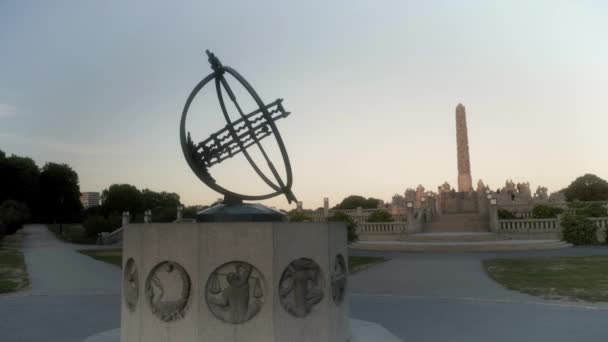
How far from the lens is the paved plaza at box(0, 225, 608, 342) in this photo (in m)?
9.09

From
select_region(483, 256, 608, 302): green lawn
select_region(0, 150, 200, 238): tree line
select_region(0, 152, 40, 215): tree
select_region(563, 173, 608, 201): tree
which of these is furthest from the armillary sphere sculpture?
select_region(563, 173, 608, 201): tree

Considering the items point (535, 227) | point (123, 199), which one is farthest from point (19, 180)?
point (535, 227)

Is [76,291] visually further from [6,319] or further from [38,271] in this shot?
[38,271]

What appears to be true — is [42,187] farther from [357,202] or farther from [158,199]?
[357,202]

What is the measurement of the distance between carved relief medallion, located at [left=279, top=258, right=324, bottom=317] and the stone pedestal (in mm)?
14

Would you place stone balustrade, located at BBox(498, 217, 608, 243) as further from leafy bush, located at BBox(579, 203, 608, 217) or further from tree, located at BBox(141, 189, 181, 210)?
tree, located at BBox(141, 189, 181, 210)

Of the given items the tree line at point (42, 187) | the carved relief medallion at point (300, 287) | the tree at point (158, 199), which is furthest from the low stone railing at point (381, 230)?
the tree at point (158, 199)

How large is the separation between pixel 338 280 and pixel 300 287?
3.20ft

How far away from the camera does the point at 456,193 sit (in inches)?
2179

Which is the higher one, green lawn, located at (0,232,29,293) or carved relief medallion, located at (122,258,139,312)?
carved relief medallion, located at (122,258,139,312)

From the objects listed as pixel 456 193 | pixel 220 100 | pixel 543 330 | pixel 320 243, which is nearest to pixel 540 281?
pixel 543 330

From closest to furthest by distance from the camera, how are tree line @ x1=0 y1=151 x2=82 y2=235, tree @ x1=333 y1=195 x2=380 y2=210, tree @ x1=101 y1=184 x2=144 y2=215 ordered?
tree line @ x1=0 y1=151 x2=82 y2=235, tree @ x1=101 y1=184 x2=144 y2=215, tree @ x1=333 y1=195 x2=380 y2=210

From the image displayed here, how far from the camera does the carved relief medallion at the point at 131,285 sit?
744 centimetres

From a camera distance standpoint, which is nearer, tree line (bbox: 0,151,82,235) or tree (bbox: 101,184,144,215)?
A: tree line (bbox: 0,151,82,235)
